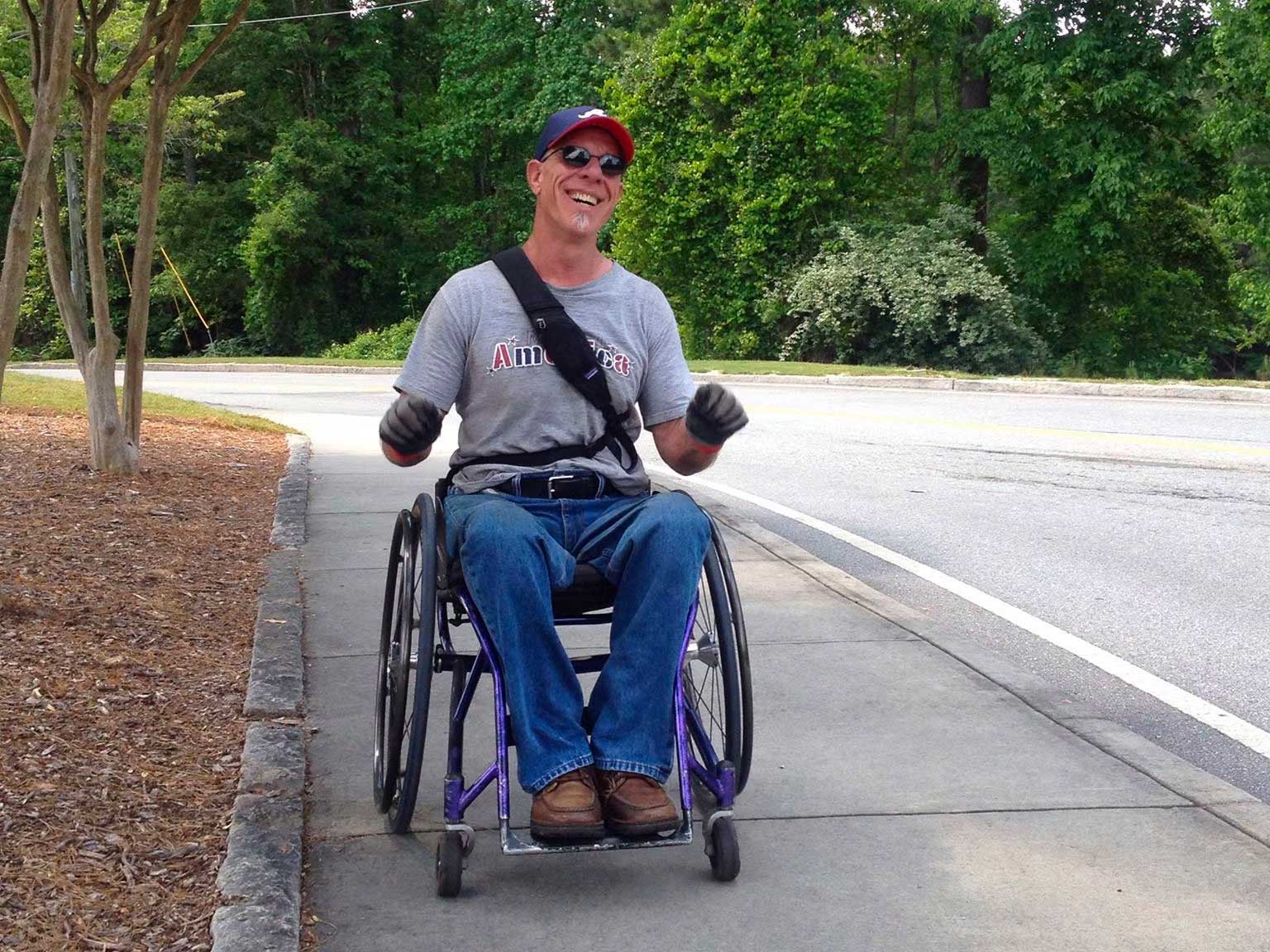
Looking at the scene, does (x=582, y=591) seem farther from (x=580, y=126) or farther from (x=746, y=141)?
(x=746, y=141)

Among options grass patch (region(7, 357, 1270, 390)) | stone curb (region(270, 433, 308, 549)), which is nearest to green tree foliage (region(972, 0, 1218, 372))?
grass patch (region(7, 357, 1270, 390))

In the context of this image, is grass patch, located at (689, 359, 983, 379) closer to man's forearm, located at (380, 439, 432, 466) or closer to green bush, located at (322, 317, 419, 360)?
green bush, located at (322, 317, 419, 360)

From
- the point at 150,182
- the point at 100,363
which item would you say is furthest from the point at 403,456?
the point at 150,182

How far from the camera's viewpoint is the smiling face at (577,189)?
4309 millimetres

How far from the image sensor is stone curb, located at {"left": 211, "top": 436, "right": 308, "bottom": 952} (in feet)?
10.9

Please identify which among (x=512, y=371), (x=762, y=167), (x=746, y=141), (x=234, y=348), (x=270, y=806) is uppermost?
(x=746, y=141)

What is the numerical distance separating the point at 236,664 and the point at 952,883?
294 centimetres

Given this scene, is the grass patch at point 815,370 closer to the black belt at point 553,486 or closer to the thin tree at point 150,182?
the thin tree at point 150,182

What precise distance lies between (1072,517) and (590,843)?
697 cm

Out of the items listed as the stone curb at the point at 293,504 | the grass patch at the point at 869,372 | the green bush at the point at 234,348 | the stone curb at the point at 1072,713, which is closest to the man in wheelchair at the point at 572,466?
the stone curb at the point at 1072,713

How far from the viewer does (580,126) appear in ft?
14.1

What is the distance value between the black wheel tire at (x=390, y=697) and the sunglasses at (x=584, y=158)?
104 centimetres

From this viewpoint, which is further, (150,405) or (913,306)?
(913,306)

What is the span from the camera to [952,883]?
3746 mm
